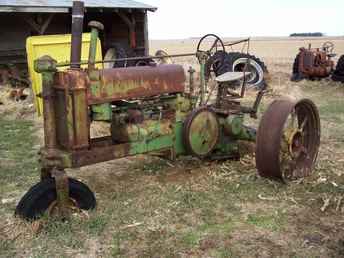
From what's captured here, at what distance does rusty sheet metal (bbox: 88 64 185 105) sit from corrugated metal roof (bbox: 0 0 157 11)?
6525 mm

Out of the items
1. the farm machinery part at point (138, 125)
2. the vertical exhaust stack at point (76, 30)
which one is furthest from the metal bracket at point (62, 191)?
the vertical exhaust stack at point (76, 30)

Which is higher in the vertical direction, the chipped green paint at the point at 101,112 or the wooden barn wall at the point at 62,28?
the wooden barn wall at the point at 62,28

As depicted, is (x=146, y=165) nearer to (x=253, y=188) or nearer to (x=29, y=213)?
(x=253, y=188)

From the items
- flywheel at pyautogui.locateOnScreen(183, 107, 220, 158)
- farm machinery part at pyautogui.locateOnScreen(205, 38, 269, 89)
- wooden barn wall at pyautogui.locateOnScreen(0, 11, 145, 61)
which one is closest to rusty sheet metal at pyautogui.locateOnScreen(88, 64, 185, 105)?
flywheel at pyautogui.locateOnScreen(183, 107, 220, 158)

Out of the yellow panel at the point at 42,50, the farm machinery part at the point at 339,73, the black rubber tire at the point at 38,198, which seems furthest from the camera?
the farm machinery part at the point at 339,73

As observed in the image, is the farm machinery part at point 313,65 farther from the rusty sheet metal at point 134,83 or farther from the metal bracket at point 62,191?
the metal bracket at point 62,191

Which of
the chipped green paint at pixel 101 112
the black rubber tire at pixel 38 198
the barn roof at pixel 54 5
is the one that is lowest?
the black rubber tire at pixel 38 198

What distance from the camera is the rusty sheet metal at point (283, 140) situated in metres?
4.42

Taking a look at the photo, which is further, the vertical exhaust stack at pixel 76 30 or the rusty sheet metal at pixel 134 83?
the rusty sheet metal at pixel 134 83

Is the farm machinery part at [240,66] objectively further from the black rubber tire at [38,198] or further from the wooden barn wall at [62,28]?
the black rubber tire at [38,198]

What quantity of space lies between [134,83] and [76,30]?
756 millimetres

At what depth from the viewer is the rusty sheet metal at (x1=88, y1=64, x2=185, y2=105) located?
13.7 feet

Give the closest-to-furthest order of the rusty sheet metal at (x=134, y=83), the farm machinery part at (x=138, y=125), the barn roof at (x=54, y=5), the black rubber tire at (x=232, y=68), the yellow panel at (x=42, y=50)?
the farm machinery part at (x=138, y=125) < the rusty sheet metal at (x=134, y=83) < the yellow panel at (x=42, y=50) < the barn roof at (x=54, y=5) < the black rubber tire at (x=232, y=68)

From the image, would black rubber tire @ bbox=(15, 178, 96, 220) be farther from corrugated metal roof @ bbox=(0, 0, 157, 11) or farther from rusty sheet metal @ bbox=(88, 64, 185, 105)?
corrugated metal roof @ bbox=(0, 0, 157, 11)
